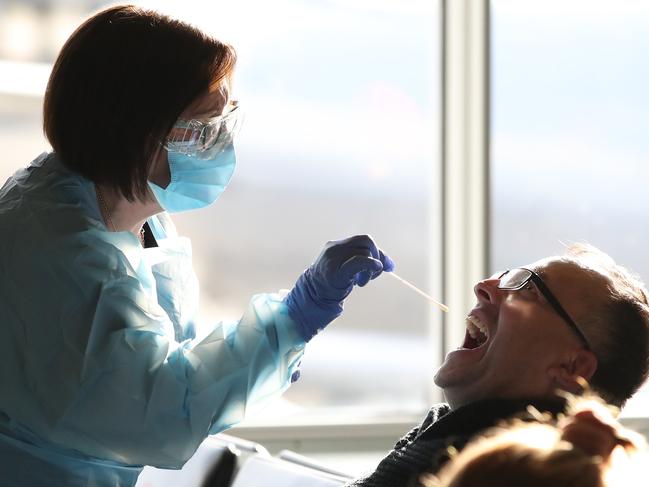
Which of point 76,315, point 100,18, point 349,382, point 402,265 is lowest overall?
point 349,382

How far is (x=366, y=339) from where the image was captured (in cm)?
398

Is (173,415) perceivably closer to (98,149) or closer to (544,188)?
(98,149)

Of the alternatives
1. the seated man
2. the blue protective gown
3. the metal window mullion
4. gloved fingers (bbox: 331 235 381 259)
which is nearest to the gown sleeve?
the blue protective gown

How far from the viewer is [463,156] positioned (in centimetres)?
395

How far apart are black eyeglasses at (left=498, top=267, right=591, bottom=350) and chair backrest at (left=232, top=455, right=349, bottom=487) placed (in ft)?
1.59

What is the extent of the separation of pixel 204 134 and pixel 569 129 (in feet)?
8.06

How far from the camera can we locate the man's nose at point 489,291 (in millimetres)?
1997

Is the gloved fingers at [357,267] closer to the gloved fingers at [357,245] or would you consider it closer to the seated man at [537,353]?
the gloved fingers at [357,245]

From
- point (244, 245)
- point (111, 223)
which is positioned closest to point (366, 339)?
point (244, 245)

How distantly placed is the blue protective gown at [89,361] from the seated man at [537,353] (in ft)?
1.12

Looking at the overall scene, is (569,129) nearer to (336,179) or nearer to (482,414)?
Result: (336,179)

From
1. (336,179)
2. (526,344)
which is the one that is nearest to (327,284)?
(526,344)

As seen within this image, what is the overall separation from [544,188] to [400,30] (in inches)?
32.1

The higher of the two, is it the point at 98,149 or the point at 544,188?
the point at 98,149
